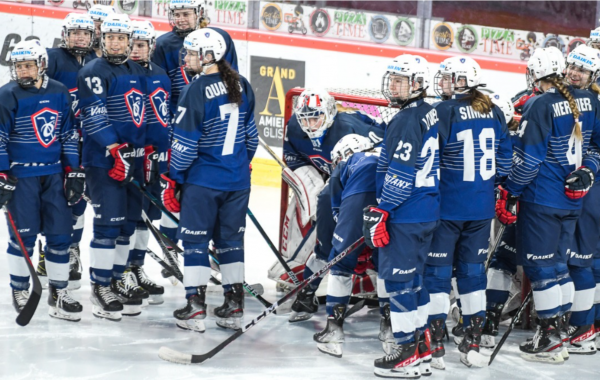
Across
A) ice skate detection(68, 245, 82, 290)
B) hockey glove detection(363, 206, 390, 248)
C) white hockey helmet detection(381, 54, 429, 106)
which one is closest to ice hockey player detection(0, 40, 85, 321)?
ice skate detection(68, 245, 82, 290)

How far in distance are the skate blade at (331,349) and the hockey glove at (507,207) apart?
990 mm

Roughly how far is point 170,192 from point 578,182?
6.30ft

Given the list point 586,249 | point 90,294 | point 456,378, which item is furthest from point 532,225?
point 90,294

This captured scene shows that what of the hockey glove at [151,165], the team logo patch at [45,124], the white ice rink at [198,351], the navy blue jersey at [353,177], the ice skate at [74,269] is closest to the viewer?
the white ice rink at [198,351]

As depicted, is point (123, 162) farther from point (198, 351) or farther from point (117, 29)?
point (198, 351)

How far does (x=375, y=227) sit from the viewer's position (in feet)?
14.4

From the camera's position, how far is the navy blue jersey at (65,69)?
18.2 ft

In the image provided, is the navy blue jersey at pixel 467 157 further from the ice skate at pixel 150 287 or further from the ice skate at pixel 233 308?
the ice skate at pixel 150 287

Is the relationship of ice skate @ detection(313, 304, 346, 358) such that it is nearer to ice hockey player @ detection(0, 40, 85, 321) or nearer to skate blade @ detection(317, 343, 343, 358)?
skate blade @ detection(317, 343, 343, 358)

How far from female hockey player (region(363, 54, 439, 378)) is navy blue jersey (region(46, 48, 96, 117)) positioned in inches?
75.8

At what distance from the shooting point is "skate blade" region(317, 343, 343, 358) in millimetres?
4855

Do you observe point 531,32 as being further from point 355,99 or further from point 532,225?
point 532,225

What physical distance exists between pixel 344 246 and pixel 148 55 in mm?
1520

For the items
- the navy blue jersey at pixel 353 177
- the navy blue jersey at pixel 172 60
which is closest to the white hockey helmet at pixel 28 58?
the navy blue jersey at pixel 172 60
